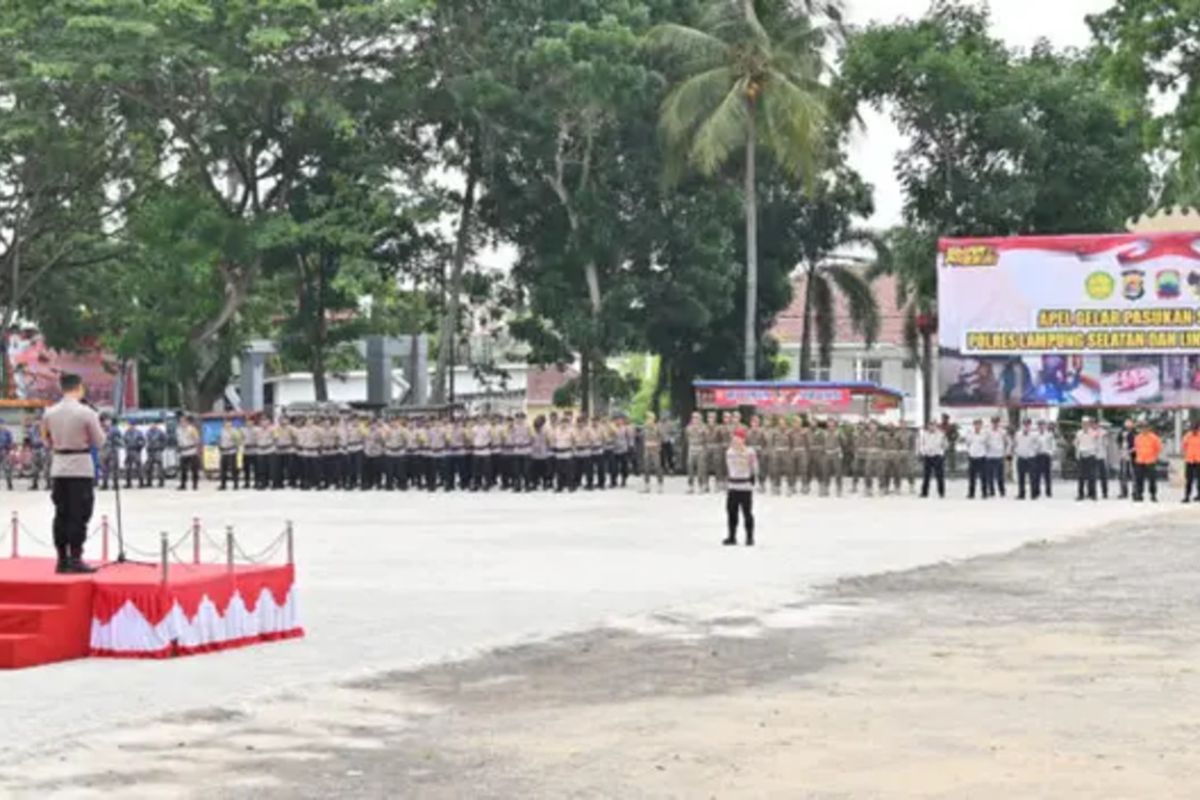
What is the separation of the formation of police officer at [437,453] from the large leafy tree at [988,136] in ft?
42.4

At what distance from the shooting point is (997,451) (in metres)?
39.9

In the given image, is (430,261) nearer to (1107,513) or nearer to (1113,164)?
(1113,164)

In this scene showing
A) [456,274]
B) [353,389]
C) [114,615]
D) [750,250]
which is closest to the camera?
[114,615]

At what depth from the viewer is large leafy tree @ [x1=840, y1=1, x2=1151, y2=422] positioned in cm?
5197

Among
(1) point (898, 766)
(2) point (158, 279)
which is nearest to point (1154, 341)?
(2) point (158, 279)

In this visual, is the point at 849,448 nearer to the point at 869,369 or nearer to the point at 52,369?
the point at 52,369

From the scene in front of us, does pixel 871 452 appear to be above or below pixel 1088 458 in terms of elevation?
above

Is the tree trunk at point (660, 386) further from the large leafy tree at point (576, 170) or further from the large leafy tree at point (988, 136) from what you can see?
the large leafy tree at point (988, 136)

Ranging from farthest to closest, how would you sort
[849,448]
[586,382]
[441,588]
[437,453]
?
[586,382]
[437,453]
[849,448]
[441,588]

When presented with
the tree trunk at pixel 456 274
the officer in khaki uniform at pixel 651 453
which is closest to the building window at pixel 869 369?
the tree trunk at pixel 456 274

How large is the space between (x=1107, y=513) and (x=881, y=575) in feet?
40.6

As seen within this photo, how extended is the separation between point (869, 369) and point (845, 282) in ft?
86.1

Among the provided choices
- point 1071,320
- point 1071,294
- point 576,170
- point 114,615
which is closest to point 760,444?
point 1071,320

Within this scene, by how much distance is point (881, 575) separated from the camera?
22.4 m
